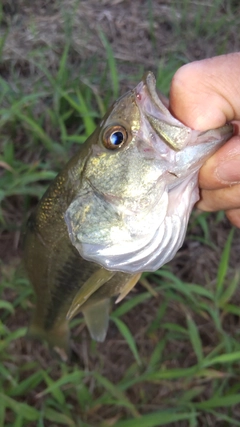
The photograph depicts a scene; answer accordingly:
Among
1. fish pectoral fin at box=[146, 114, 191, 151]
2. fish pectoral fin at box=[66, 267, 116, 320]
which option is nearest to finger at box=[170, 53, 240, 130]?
fish pectoral fin at box=[146, 114, 191, 151]

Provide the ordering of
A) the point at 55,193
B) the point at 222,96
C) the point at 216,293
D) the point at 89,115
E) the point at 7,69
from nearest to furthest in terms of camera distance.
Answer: the point at 222,96 → the point at 55,193 → the point at 216,293 → the point at 89,115 → the point at 7,69

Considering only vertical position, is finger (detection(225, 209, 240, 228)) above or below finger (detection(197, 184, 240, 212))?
below

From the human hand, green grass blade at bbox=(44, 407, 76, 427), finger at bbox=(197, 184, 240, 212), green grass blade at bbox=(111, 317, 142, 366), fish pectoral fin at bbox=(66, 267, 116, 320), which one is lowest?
green grass blade at bbox=(44, 407, 76, 427)

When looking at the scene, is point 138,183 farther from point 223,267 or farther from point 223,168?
point 223,267

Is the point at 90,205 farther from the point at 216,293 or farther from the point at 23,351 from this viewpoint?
the point at 23,351

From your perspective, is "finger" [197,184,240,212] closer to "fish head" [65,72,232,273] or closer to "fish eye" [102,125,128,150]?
"fish head" [65,72,232,273]

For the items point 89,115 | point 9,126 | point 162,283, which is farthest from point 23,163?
point 162,283

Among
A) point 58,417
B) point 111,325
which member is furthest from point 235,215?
point 58,417

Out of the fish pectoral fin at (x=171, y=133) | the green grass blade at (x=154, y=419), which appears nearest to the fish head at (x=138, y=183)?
the fish pectoral fin at (x=171, y=133)
